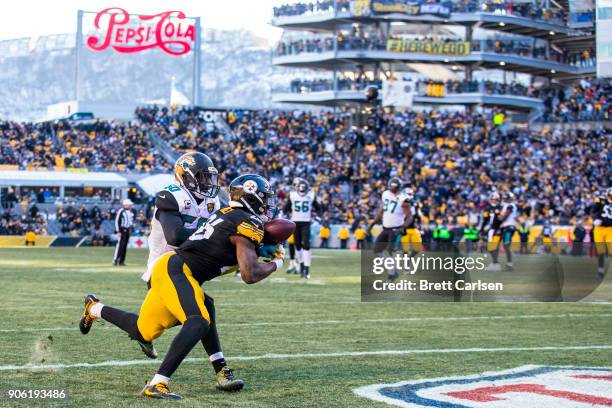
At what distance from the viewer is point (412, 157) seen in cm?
5297

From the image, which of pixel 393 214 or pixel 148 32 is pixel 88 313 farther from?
pixel 148 32

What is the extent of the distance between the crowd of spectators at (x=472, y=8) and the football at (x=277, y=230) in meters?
58.0

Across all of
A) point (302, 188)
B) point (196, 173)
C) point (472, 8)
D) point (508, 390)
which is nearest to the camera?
point (508, 390)

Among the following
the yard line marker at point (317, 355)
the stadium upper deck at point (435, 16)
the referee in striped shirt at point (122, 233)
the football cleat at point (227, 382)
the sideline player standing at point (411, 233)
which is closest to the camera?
the football cleat at point (227, 382)

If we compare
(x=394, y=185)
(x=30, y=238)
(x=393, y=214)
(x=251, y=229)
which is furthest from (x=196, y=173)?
(x=30, y=238)

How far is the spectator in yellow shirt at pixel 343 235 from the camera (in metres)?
44.4

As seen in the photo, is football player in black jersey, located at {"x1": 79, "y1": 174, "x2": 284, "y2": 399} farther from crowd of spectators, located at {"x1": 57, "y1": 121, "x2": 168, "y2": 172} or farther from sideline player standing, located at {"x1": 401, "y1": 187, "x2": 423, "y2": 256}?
crowd of spectators, located at {"x1": 57, "y1": 121, "x2": 168, "y2": 172}

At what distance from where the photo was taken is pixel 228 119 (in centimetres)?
5853

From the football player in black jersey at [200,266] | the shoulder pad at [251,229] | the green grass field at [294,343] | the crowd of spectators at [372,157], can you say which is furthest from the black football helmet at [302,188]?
the crowd of spectators at [372,157]

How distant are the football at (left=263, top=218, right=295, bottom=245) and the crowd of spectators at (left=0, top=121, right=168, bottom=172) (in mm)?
41557

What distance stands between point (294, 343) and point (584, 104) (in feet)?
178

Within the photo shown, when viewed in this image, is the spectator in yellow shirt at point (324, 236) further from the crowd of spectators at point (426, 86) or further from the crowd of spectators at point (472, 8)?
the crowd of spectators at point (472, 8)

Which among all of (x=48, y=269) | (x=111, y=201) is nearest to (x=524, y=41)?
(x=111, y=201)

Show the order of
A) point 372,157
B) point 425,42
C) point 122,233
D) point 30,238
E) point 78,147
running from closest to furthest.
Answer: point 122,233 < point 30,238 < point 78,147 < point 372,157 < point 425,42
